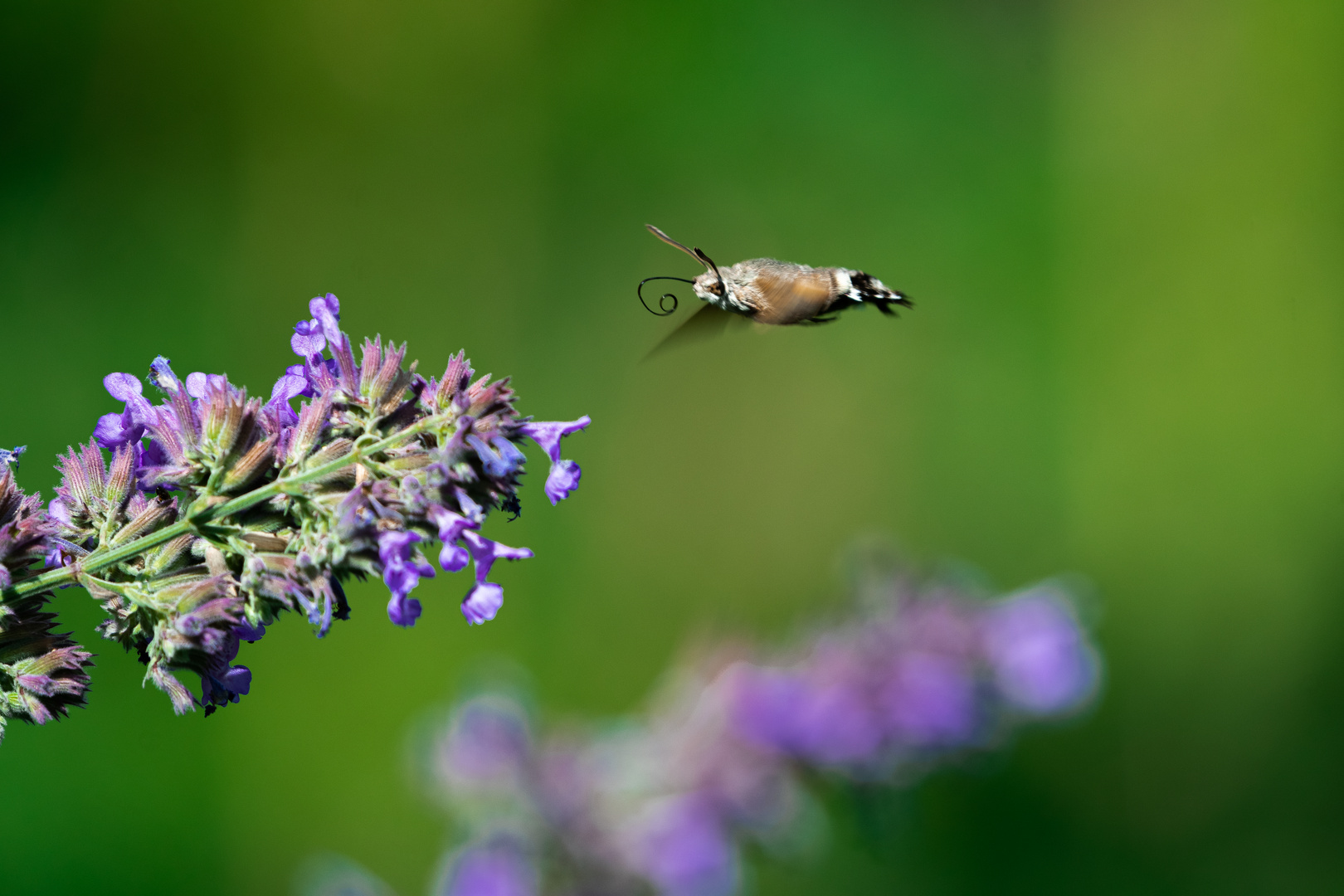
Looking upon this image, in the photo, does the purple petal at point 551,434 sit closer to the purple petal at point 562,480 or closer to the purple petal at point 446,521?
the purple petal at point 562,480

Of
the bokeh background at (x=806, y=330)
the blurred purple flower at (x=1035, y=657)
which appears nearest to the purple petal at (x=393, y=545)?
the blurred purple flower at (x=1035, y=657)

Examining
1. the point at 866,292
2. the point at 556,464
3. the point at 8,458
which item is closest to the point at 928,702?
the point at 866,292

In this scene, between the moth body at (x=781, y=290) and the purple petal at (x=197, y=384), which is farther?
the moth body at (x=781, y=290)

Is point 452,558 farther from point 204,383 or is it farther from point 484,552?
point 204,383

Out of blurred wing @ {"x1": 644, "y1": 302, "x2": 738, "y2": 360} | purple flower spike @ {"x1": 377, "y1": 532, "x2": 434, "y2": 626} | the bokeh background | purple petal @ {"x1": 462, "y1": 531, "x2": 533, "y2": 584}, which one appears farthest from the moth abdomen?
the bokeh background

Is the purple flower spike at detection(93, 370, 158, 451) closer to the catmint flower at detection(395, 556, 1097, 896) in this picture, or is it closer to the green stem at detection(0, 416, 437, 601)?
the green stem at detection(0, 416, 437, 601)

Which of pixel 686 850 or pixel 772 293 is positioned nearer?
pixel 686 850

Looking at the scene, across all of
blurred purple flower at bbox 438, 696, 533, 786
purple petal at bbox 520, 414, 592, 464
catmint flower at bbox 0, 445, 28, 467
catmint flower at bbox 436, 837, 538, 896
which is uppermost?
purple petal at bbox 520, 414, 592, 464
